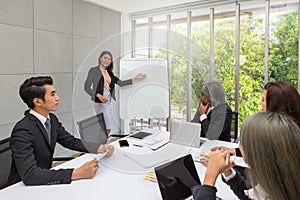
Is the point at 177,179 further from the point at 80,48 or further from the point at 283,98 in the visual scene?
the point at 80,48

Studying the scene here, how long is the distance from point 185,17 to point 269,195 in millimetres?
2860

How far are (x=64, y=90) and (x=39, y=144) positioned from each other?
5.72 feet

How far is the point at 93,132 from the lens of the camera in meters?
1.70

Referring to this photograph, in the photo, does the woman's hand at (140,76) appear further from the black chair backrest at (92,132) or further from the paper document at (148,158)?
the paper document at (148,158)

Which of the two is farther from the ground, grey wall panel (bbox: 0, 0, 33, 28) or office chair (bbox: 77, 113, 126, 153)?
grey wall panel (bbox: 0, 0, 33, 28)

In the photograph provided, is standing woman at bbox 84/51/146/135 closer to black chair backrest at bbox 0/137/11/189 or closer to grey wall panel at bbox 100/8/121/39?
black chair backrest at bbox 0/137/11/189

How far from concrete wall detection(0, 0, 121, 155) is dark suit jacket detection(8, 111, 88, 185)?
38cm

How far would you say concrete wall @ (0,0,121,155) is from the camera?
240 cm

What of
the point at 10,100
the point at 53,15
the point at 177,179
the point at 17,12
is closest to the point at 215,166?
the point at 177,179

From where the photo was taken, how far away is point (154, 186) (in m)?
1.20

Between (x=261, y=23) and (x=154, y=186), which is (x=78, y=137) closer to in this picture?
(x=154, y=186)

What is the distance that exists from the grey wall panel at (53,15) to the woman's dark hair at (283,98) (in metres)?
2.39

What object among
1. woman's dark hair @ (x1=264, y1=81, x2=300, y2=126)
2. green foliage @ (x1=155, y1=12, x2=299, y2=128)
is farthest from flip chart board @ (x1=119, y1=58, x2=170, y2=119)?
green foliage @ (x1=155, y1=12, x2=299, y2=128)

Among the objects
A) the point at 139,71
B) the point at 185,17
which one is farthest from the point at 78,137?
the point at 185,17
